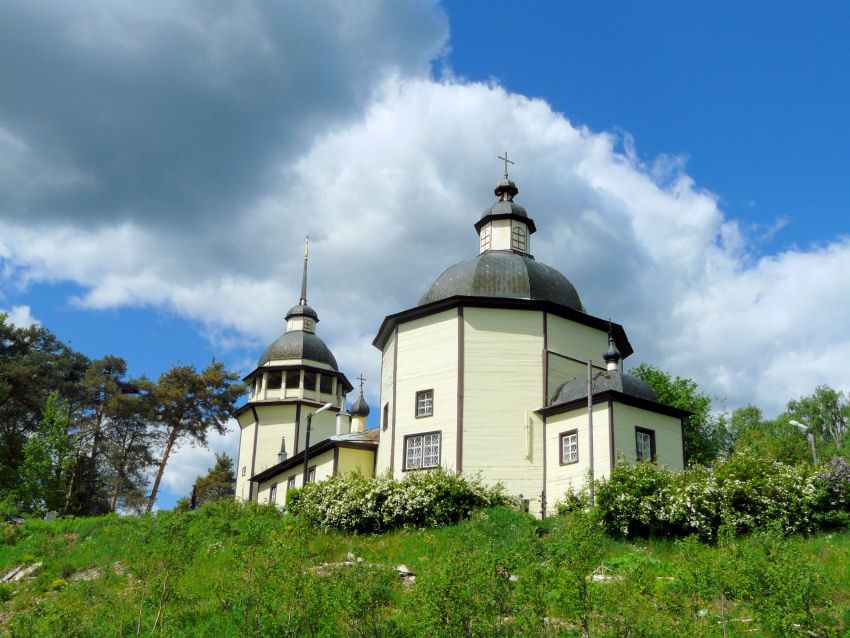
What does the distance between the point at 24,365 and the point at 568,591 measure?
32.3m

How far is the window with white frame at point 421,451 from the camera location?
23.8 meters

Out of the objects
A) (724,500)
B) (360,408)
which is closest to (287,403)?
(360,408)

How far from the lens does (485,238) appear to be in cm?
2991

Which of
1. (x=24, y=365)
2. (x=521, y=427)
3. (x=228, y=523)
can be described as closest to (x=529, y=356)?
(x=521, y=427)

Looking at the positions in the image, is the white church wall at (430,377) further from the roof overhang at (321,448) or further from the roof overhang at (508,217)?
the roof overhang at (508,217)

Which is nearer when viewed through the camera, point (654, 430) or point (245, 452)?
point (654, 430)

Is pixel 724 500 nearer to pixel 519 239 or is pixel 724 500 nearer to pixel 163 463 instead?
pixel 519 239

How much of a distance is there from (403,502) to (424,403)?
453cm

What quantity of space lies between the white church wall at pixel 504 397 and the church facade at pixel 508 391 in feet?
0.10

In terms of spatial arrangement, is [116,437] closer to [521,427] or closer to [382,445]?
[382,445]

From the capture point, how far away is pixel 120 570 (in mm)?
17766

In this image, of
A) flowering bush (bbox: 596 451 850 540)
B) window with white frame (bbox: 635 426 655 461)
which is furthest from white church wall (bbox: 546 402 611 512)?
flowering bush (bbox: 596 451 850 540)

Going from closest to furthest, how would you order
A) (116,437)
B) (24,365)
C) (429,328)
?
(429,328), (24,365), (116,437)

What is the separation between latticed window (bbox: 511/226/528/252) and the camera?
29297mm
